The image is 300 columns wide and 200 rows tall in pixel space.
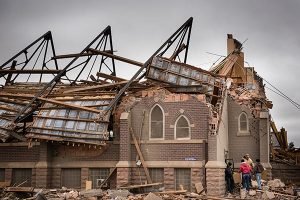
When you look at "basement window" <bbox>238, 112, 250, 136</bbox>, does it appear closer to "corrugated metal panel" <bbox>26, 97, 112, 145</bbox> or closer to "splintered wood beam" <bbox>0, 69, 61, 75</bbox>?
"corrugated metal panel" <bbox>26, 97, 112, 145</bbox>

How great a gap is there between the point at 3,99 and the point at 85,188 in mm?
8684

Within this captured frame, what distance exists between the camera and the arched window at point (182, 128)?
76.5 feet

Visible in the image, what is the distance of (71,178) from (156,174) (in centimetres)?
504

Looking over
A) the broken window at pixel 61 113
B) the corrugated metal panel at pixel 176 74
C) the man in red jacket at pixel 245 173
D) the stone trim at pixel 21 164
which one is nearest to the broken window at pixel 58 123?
the broken window at pixel 61 113

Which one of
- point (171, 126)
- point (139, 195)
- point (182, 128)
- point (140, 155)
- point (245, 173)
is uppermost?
point (171, 126)

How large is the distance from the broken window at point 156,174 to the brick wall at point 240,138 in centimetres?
693

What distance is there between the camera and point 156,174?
23.4 meters

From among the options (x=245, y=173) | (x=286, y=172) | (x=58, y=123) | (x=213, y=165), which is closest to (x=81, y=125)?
(x=58, y=123)

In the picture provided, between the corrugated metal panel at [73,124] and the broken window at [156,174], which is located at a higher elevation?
the corrugated metal panel at [73,124]

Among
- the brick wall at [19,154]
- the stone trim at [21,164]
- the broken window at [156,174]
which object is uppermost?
the brick wall at [19,154]

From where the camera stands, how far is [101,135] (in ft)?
77.4

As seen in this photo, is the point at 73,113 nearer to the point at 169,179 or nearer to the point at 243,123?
the point at 169,179

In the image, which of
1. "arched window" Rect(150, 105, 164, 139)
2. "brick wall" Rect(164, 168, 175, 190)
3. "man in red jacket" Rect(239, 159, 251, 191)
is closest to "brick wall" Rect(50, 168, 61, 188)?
"arched window" Rect(150, 105, 164, 139)

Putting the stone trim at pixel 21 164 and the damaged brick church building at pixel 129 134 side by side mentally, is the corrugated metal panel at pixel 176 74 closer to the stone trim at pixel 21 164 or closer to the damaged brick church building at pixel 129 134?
the damaged brick church building at pixel 129 134
